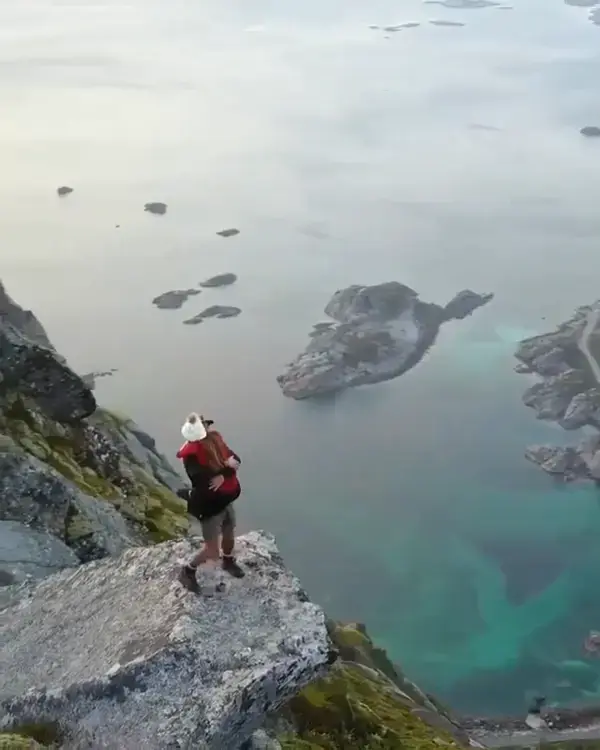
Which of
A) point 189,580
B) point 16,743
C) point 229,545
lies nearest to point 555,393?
point 229,545

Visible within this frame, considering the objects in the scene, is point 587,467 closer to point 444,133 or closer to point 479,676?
point 479,676

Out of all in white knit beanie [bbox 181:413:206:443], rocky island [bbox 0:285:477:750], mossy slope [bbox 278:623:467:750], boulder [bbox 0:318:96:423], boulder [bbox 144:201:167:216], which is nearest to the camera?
rocky island [bbox 0:285:477:750]

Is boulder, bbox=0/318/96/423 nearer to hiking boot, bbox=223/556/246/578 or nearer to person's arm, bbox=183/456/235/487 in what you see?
hiking boot, bbox=223/556/246/578

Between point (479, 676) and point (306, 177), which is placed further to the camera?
point (306, 177)

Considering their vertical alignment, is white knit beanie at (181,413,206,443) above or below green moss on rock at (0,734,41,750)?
above

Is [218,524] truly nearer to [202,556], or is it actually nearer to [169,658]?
[202,556]

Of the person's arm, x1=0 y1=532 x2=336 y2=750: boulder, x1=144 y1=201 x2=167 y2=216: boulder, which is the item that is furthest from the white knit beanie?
x1=144 y1=201 x2=167 y2=216: boulder

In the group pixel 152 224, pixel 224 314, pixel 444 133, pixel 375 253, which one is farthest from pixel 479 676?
pixel 444 133
